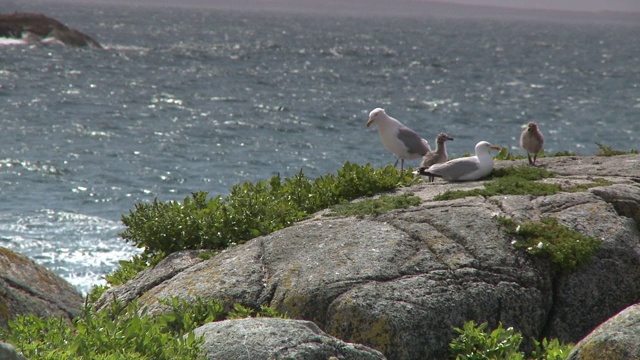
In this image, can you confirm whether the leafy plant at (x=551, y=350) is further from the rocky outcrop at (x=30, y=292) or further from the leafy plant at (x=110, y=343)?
the rocky outcrop at (x=30, y=292)

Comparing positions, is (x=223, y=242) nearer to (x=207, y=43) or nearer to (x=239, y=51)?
(x=239, y=51)

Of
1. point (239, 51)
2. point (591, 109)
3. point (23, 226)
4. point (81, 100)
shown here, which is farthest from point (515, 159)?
point (239, 51)

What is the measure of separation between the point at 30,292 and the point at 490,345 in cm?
572

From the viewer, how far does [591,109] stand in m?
Answer: 52.2

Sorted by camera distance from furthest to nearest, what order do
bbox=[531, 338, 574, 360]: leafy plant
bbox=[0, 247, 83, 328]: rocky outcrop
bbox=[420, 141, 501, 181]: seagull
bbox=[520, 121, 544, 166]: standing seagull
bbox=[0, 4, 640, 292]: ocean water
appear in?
bbox=[0, 4, 640, 292]: ocean water
bbox=[520, 121, 544, 166]: standing seagull
bbox=[420, 141, 501, 181]: seagull
bbox=[0, 247, 83, 328]: rocky outcrop
bbox=[531, 338, 574, 360]: leafy plant

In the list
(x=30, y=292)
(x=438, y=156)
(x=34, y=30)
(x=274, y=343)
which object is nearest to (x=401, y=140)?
(x=438, y=156)

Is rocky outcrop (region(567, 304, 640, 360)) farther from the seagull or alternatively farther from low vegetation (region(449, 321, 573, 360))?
the seagull

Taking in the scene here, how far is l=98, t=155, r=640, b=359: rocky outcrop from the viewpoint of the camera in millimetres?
8047

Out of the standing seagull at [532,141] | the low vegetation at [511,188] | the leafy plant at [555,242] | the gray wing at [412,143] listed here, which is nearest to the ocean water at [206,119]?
the gray wing at [412,143]

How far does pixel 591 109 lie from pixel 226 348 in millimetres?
49277

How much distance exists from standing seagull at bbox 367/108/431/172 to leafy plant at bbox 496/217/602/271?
4.52 m

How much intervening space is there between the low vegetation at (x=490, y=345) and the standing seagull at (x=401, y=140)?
19.5 feet

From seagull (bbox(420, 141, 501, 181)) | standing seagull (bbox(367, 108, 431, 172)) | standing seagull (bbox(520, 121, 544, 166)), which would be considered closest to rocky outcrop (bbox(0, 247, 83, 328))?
seagull (bbox(420, 141, 501, 181))

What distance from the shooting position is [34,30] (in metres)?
75.6
